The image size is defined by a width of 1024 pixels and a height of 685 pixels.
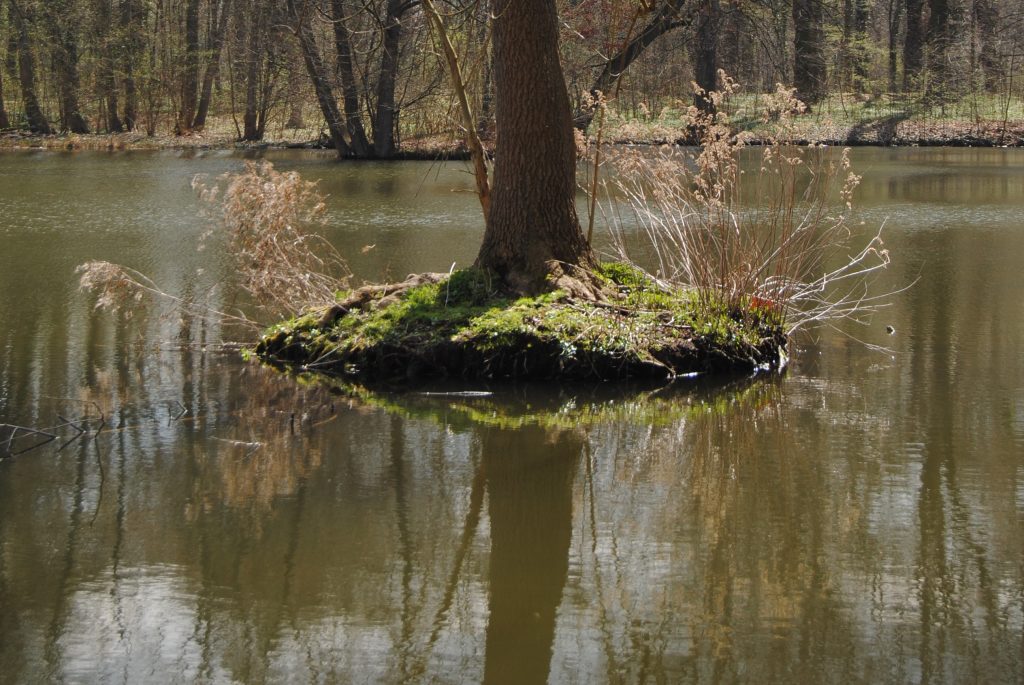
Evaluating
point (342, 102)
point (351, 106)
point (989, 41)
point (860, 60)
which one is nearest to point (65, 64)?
point (342, 102)

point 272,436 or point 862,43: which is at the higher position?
point 862,43

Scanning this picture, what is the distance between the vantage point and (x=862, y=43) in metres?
37.0

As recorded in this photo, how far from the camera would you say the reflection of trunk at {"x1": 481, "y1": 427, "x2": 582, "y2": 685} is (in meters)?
4.78

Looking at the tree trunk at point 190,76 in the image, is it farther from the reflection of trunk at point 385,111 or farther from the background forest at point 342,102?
the reflection of trunk at point 385,111

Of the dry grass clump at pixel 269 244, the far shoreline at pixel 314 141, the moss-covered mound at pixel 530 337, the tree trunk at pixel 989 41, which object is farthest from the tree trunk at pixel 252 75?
the moss-covered mound at pixel 530 337

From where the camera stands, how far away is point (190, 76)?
124 feet

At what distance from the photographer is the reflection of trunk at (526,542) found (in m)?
4.78

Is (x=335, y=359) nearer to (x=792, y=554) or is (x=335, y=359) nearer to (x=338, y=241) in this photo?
(x=792, y=554)

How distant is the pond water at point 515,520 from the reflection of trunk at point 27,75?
92.7 ft

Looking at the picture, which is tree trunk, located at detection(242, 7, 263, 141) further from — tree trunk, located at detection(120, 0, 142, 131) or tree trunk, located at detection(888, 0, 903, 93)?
tree trunk, located at detection(888, 0, 903, 93)

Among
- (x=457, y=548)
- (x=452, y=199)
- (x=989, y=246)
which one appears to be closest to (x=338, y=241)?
(x=452, y=199)

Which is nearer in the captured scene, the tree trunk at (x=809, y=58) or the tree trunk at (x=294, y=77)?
the tree trunk at (x=294, y=77)

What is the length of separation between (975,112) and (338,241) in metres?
24.2

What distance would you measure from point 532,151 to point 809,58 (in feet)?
95.0
